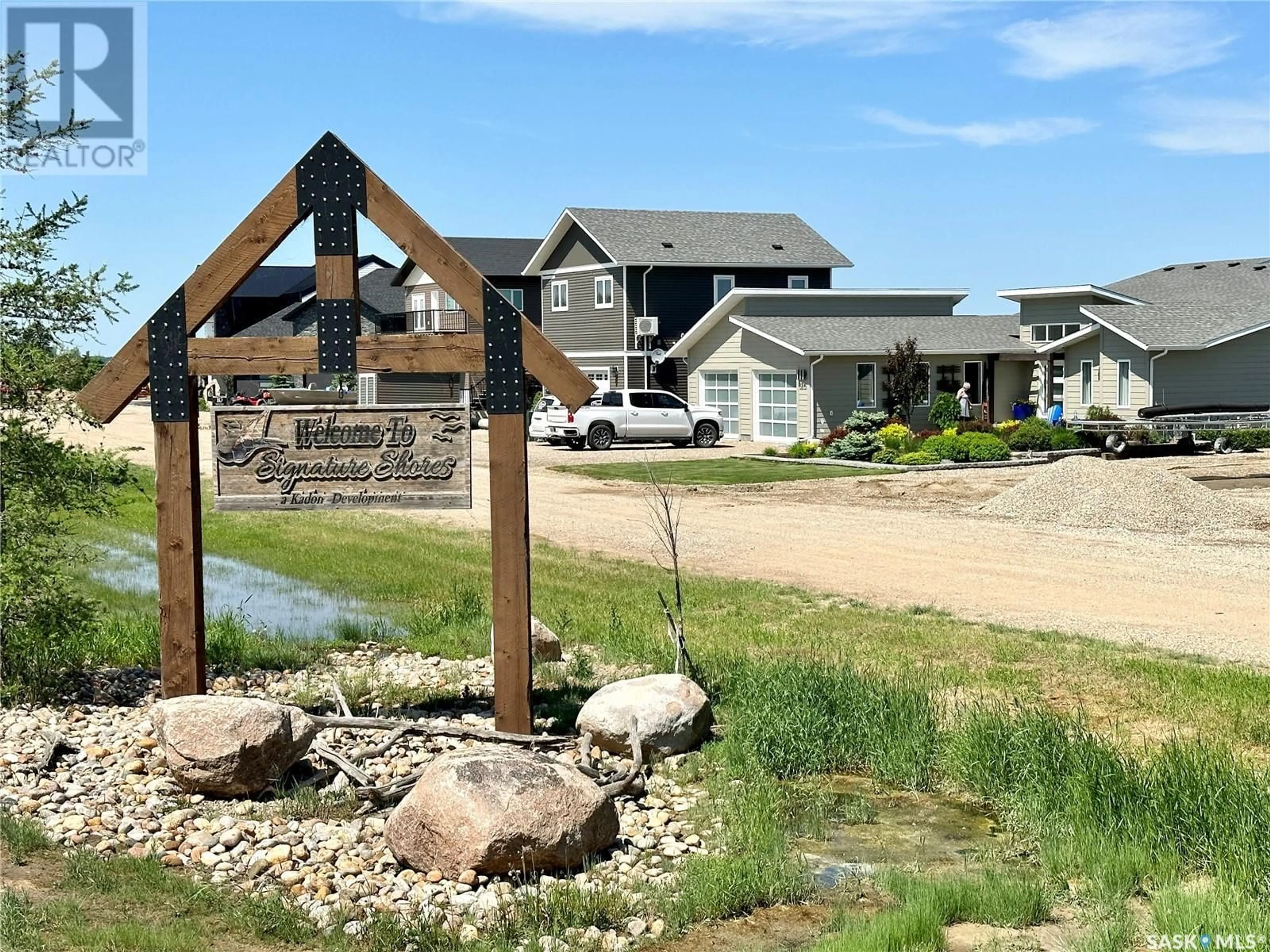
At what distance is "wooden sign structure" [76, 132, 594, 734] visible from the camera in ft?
27.8

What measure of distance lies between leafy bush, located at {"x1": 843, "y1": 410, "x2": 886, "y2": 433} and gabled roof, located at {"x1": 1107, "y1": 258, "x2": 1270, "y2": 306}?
12944 millimetres

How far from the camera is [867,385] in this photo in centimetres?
4141

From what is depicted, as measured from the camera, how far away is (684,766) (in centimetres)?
821

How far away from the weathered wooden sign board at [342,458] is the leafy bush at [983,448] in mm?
25394

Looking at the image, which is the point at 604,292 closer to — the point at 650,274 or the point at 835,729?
the point at 650,274

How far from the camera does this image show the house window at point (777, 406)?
41406 millimetres

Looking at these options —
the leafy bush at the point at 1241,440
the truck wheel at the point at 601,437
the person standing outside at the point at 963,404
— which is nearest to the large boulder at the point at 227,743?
the truck wheel at the point at 601,437

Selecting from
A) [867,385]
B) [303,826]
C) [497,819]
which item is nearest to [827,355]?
[867,385]

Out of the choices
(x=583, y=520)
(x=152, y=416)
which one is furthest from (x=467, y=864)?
(x=583, y=520)

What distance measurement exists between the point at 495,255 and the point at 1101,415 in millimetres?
31347

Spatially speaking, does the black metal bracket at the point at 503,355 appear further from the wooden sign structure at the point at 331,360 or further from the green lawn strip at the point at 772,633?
the green lawn strip at the point at 772,633

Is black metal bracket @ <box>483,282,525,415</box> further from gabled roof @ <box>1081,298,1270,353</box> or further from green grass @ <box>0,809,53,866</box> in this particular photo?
gabled roof @ <box>1081,298,1270,353</box>

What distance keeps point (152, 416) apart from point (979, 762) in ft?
17.4

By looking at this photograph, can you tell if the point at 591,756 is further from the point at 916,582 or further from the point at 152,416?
the point at 916,582
